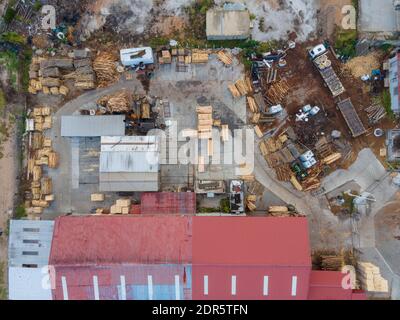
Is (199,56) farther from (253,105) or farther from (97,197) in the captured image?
(97,197)

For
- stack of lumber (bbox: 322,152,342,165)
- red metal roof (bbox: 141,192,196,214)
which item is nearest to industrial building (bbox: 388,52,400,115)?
stack of lumber (bbox: 322,152,342,165)

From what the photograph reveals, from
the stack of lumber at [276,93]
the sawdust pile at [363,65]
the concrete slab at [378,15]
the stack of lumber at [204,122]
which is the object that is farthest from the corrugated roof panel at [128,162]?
the concrete slab at [378,15]

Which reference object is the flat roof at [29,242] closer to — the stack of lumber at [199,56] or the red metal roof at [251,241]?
the red metal roof at [251,241]

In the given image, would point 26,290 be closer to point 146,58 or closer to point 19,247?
point 19,247

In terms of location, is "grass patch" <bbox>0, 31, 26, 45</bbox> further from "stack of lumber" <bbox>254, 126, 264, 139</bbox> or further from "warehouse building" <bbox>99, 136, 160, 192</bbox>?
"stack of lumber" <bbox>254, 126, 264, 139</bbox>

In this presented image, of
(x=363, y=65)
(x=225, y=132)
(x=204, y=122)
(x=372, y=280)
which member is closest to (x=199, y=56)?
(x=204, y=122)

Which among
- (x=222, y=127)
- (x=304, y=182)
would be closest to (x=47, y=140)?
(x=222, y=127)

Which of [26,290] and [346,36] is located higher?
[346,36]
